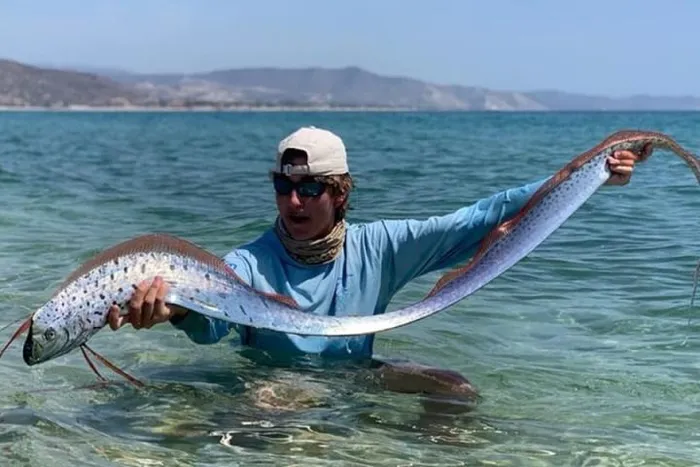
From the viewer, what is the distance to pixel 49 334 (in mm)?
4270

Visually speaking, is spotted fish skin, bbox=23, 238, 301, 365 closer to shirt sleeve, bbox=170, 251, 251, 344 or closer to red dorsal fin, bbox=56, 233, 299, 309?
red dorsal fin, bbox=56, 233, 299, 309

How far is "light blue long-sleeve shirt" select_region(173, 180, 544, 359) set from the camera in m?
5.35

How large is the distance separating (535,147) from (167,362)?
37078mm

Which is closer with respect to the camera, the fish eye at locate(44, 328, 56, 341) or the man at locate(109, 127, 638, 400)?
the fish eye at locate(44, 328, 56, 341)

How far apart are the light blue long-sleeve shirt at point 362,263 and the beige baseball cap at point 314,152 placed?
48 cm

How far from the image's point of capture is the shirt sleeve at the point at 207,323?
4953 mm

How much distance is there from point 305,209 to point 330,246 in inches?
10.9

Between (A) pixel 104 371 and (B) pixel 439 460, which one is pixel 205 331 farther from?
(A) pixel 104 371

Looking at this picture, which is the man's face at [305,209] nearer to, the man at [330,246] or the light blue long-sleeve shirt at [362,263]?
the man at [330,246]

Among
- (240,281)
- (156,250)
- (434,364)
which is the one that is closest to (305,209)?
(240,281)

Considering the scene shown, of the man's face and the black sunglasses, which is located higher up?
the black sunglasses

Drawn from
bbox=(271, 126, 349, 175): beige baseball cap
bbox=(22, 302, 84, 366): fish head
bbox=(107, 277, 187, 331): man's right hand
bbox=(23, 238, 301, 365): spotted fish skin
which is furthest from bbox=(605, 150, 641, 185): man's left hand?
bbox=(22, 302, 84, 366): fish head

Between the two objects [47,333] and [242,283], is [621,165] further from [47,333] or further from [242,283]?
[47,333]

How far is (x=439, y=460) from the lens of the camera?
5.10 metres
